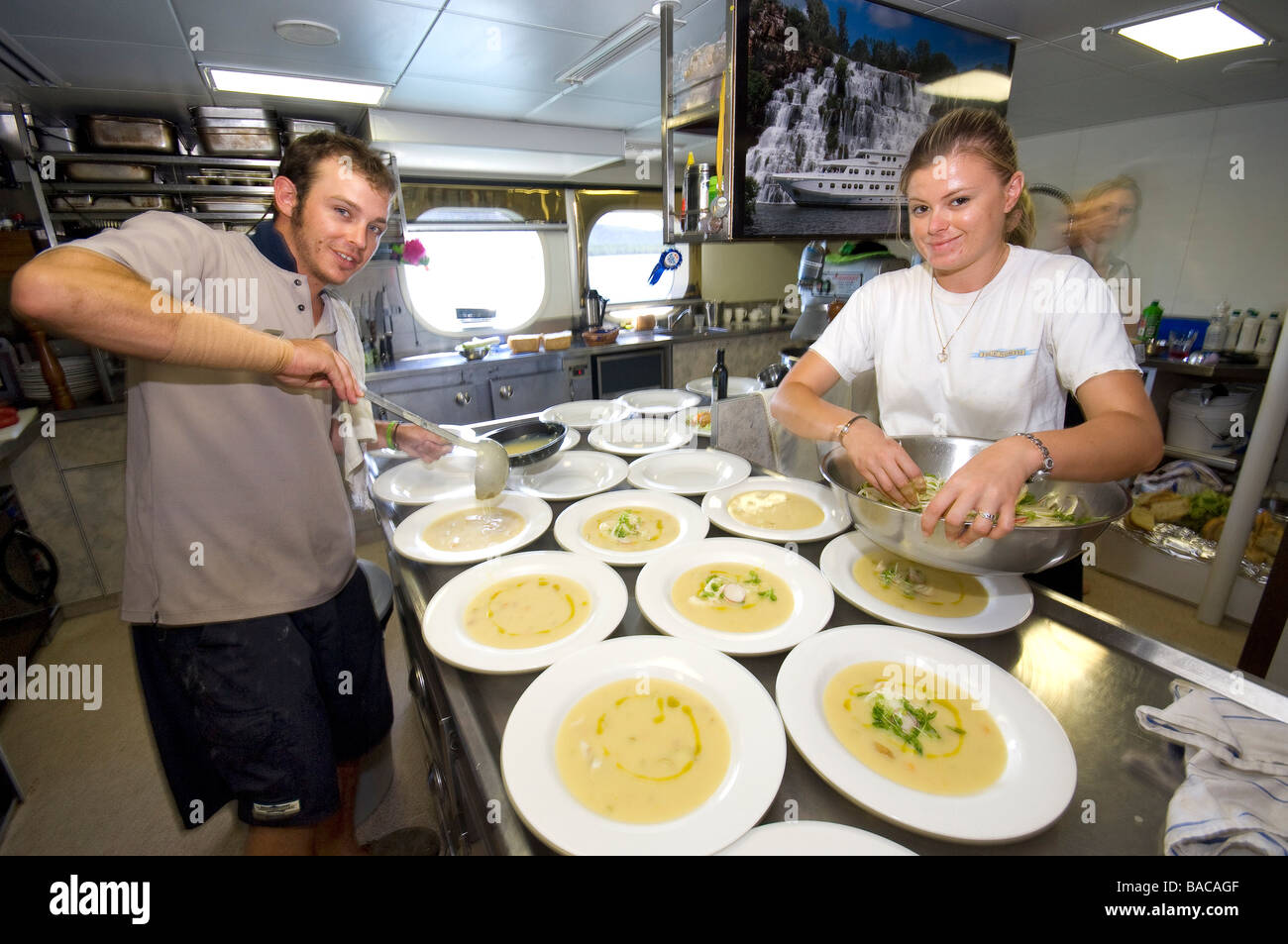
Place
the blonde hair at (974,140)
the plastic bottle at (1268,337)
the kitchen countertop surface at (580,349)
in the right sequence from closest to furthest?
the blonde hair at (974,140), the plastic bottle at (1268,337), the kitchen countertop surface at (580,349)

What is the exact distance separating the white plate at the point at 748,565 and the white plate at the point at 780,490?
0.05 m

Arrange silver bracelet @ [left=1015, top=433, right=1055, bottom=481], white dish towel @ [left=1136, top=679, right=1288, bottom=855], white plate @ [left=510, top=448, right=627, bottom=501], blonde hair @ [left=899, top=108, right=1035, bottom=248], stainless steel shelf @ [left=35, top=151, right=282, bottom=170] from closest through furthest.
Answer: white dish towel @ [left=1136, top=679, right=1288, bottom=855] → silver bracelet @ [left=1015, top=433, right=1055, bottom=481] → blonde hair @ [left=899, top=108, right=1035, bottom=248] → white plate @ [left=510, top=448, right=627, bottom=501] → stainless steel shelf @ [left=35, top=151, right=282, bottom=170]

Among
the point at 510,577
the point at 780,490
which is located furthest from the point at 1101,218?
the point at 510,577

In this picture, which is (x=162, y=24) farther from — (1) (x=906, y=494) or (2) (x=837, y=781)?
(2) (x=837, y=781)

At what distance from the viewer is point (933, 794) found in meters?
0.78

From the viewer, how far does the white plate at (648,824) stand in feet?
2.39

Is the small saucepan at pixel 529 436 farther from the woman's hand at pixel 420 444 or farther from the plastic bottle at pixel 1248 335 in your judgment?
the plastic bottle at pixel 1248 335

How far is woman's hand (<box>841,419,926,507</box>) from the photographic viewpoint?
1.25 metres

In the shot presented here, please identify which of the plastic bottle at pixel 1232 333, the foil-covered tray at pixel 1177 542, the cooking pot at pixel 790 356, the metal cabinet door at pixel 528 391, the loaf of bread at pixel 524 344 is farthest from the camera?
the loaf of bread at pixel 524 344

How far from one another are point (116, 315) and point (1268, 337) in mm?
6310

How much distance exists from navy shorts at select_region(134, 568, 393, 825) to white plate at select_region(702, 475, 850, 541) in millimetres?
1298

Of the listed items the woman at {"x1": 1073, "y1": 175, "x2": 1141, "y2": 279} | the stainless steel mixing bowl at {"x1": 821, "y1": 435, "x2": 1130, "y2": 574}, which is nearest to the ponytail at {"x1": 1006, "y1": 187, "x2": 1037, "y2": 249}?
the stainless steel mixing bowl at {"x1": 821, "y1": 435, "x2": 1130, "y2": 574}

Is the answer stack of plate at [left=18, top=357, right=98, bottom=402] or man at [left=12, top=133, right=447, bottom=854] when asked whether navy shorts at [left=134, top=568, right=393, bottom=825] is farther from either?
stack of plate at [left=18, top=357, right=98, bottom=402]

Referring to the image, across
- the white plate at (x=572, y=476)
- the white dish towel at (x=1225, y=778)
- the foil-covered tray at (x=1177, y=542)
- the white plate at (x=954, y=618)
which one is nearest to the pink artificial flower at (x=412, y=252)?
the white plate at (x=572, y=476)
